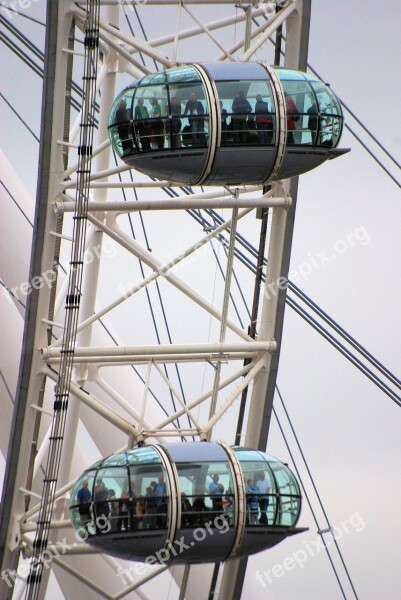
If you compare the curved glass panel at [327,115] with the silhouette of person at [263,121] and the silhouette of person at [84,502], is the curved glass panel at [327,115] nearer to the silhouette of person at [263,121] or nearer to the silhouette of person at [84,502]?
the silhouette of person at [263,121]

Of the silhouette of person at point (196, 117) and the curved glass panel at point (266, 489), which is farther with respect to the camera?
the curved glass panel at point (266, 489)

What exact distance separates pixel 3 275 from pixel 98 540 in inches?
352

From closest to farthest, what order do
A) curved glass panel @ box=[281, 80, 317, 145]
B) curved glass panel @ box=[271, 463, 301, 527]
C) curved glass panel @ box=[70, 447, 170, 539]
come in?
1. curved glass panel @ box=[70, 447, 170, 539]
2. curved glass panel @ box=[281, 80, 317, 145]
3. curved glass panel @ box=[271, 463, 301, 527]

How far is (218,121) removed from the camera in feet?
82.7

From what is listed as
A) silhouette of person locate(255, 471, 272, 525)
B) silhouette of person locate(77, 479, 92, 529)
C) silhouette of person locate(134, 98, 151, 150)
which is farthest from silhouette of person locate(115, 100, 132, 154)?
silhouette of person locate(255, 471, 272, 525)

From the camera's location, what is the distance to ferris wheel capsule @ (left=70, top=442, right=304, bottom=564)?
2517cm

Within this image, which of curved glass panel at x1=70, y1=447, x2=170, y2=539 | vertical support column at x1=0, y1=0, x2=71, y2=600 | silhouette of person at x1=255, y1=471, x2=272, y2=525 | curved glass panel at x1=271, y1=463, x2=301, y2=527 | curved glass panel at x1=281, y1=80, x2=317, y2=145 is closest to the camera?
curved glass panel at x1=70, y1=447, x2=170, y2=539

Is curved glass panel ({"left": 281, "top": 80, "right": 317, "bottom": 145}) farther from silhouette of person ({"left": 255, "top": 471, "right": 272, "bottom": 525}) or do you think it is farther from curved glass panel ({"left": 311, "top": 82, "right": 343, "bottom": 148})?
silhouette of person ({"left": 255, "top": 471, "right": 272, "bottom": 525})

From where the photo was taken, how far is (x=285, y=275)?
28781 mm

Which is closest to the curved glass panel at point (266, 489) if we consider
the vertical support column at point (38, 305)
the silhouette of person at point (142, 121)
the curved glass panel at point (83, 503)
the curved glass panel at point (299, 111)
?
the curved glass panel at point (83, 503)

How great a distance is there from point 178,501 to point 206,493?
40cm

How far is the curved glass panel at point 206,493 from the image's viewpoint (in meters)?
25.2

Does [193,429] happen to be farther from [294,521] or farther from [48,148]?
[48,148]

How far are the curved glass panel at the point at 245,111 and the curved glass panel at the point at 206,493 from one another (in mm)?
4344
